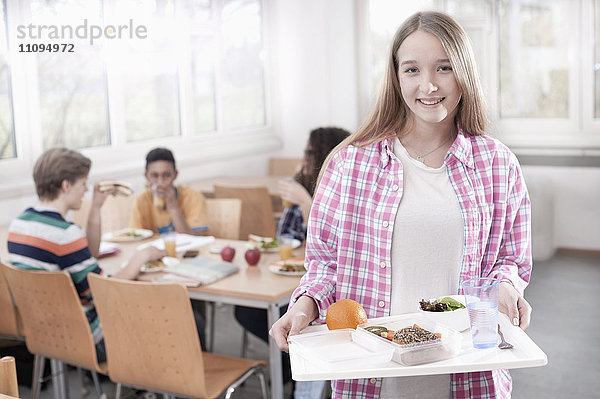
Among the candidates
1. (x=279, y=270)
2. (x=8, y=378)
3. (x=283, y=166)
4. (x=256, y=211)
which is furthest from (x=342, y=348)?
(x=283, y=166)

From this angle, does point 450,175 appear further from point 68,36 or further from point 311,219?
point 68,36

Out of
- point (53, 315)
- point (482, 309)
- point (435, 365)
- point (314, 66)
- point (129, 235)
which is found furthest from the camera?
point (314, 66)

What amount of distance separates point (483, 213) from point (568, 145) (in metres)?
4.77

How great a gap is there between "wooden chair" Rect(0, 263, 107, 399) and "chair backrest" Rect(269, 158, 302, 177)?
136 inches

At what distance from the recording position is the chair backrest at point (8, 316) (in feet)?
10.0

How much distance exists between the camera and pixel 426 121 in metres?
1.59

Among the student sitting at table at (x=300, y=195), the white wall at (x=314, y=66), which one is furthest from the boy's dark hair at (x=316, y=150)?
the white wall at (x=314, y=66)

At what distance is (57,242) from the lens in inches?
113

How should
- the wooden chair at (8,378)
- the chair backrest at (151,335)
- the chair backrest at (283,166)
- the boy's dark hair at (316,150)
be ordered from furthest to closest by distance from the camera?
the chair backrest at (283,166) → the boy's dark hair at (316,150) → the chair backrest at (151,335) → the wooden chair at (8,378)

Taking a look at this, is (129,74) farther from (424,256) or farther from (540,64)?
(424,256)

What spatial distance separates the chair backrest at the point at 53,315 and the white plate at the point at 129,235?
2.61 ft

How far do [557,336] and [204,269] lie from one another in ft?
7.44

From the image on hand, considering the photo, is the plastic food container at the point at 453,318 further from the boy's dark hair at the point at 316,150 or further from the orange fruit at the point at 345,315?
the boy's dark hair at the point at 316,150

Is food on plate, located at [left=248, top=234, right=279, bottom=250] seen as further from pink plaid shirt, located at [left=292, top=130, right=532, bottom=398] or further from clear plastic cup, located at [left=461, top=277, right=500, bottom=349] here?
clear plastic cup, located at [left=461, top=277, right=500, bottom=349]
